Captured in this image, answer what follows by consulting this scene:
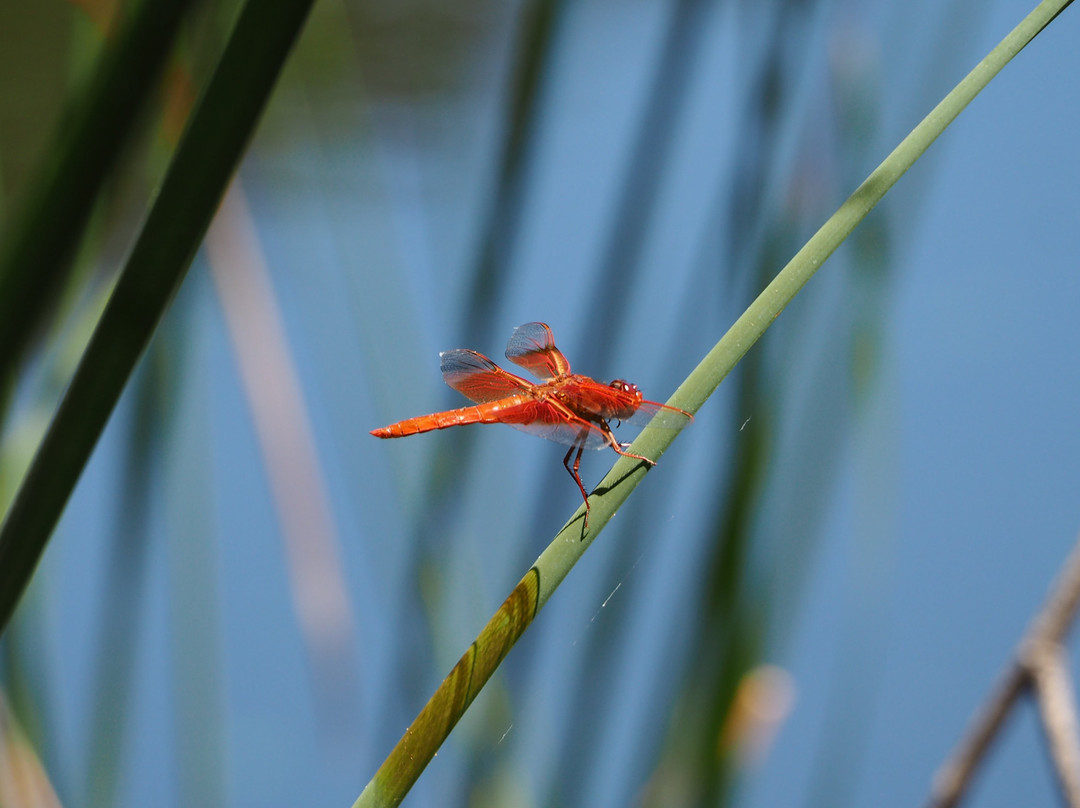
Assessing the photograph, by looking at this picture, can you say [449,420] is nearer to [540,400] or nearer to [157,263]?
[540,400]

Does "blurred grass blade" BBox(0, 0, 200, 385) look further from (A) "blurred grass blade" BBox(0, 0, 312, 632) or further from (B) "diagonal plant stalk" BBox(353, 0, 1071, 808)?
(B) "diagonal plant stalk" BBox(353, 0, 1071, 808)

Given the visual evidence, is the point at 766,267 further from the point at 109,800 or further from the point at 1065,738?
the point at 109,800

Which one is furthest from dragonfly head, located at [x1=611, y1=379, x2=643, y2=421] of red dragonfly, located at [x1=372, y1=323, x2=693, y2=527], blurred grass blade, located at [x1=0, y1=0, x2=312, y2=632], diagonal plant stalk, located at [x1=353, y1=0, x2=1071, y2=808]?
blurred grass blade, located at [x1=0, y1=0, x2=312, y2=632]

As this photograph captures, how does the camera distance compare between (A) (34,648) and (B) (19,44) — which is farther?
(B) (19,44)

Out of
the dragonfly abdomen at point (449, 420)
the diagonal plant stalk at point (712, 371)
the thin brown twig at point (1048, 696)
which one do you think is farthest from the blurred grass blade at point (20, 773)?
the thin brown twig at point (1048, 696)

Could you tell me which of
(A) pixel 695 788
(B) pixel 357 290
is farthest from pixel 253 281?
(A) pixel 695 788
